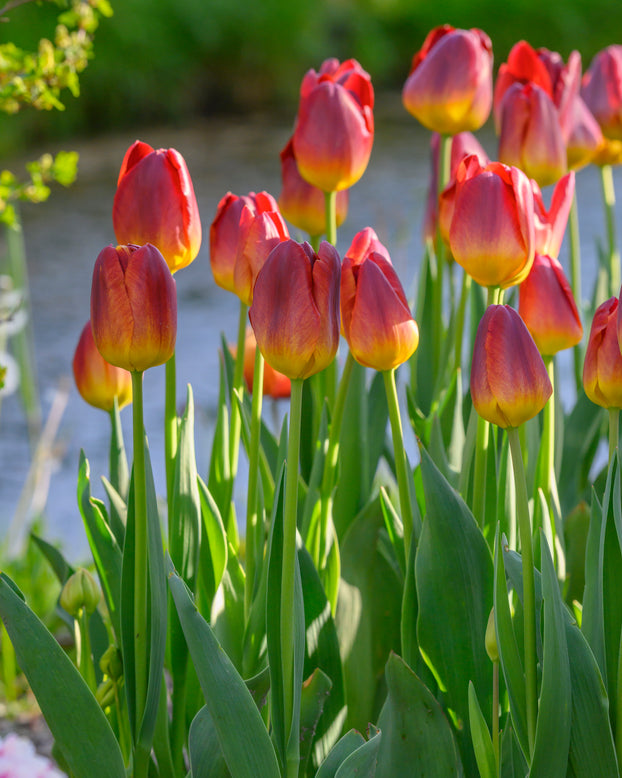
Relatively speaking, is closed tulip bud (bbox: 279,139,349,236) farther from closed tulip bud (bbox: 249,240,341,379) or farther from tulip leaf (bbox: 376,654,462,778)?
tulip leaf (bbox: 376,654,462,778)

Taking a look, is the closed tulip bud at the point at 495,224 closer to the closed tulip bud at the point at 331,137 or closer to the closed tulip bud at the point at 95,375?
the closed tulip bud at the point at 331,137

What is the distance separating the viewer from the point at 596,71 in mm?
1062

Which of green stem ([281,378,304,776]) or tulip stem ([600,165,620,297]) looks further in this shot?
tulip stem ([600,165,620,297])

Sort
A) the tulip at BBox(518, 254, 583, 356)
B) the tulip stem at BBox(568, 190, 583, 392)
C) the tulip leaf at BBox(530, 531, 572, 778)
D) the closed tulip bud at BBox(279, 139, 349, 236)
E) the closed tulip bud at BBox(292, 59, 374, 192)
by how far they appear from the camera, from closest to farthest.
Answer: the tulip leaf at BBox(530, 531, 572, 778) < the tulip at BBox(518, 254, 583, 356) < the closed tulip bud at BBox(292, 59, 374, 192) < the closed tulip bud at BBox(279, 139, 349, 236) < the tulip stem at BBox(568, 190, 583, 392)

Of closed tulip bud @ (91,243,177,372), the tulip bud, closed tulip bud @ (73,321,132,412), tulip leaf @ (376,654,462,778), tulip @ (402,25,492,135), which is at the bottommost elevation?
tulip leaf @ (376,654,462,778)

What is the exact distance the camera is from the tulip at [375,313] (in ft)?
1.77

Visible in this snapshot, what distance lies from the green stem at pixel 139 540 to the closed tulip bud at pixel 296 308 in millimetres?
84

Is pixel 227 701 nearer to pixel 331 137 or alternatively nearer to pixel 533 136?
pixel 331 137

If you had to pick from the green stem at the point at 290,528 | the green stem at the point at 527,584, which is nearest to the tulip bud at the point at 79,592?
the green stem at the point at 290,528

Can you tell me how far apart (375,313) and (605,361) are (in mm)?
137

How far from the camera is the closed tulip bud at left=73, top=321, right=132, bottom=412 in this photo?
0.68 m

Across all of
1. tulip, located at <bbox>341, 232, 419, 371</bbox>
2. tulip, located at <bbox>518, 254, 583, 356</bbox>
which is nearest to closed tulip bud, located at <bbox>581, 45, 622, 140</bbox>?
tulip, located at <bbox>518, 254, 583, 356</bbox>

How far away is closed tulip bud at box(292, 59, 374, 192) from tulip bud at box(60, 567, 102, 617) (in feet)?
1.11

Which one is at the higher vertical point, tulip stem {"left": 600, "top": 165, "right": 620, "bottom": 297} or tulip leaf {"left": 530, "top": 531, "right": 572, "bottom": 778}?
tulip stem {"left": 600, "top": 165, "right": 620, "bottom": 297}
